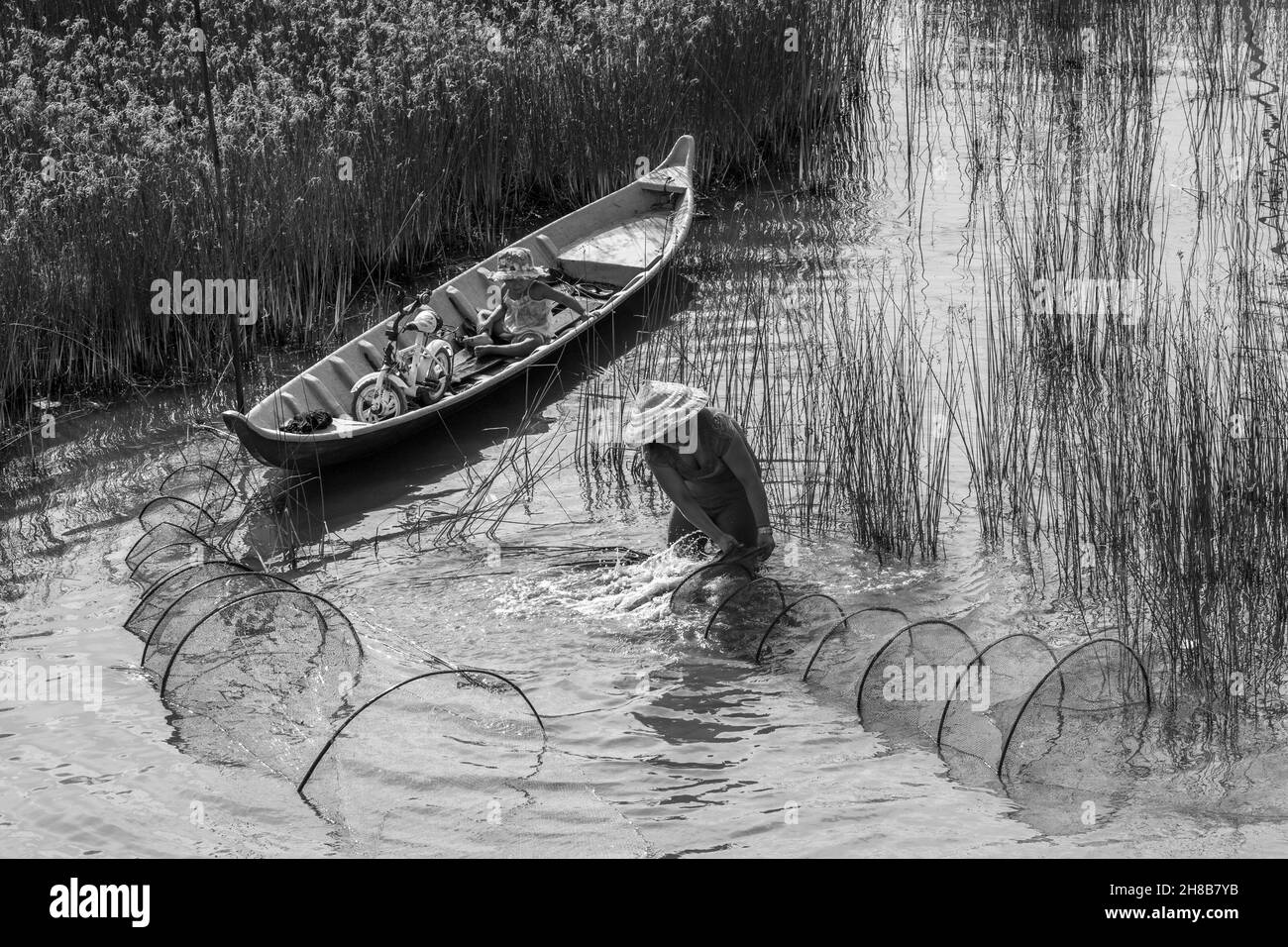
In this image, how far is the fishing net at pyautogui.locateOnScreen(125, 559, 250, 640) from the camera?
6.21 metres

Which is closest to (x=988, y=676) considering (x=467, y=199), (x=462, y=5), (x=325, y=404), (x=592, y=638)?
(x=592, y=638)

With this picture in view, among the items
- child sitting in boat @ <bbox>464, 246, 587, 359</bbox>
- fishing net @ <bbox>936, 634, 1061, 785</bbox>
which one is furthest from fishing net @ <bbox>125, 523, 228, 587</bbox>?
fishing net @ <bbox>936, 634, 1061, 785</bbox>

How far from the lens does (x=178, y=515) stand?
7418 millimetres

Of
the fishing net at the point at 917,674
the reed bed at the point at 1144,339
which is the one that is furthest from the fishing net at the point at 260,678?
the reed bed at the point at 1144,339

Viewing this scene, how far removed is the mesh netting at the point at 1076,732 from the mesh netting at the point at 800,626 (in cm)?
121

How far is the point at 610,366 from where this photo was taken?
9.79 metres

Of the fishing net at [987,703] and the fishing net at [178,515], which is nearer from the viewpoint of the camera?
the fishing net at [987,703]

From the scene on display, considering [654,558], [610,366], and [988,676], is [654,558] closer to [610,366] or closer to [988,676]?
[988,676]

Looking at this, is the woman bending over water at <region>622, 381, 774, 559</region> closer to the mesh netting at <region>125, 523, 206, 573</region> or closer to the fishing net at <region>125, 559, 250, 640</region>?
the fishing net at <region>125, 559, 250, 640</region>

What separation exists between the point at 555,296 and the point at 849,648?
471 cm

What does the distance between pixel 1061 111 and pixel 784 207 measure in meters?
2.84

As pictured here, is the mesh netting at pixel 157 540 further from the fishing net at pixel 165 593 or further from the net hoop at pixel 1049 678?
the net hoop at pixel 1049 678

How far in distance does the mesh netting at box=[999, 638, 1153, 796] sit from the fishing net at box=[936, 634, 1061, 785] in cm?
11

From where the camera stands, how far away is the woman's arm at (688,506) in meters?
6.15
